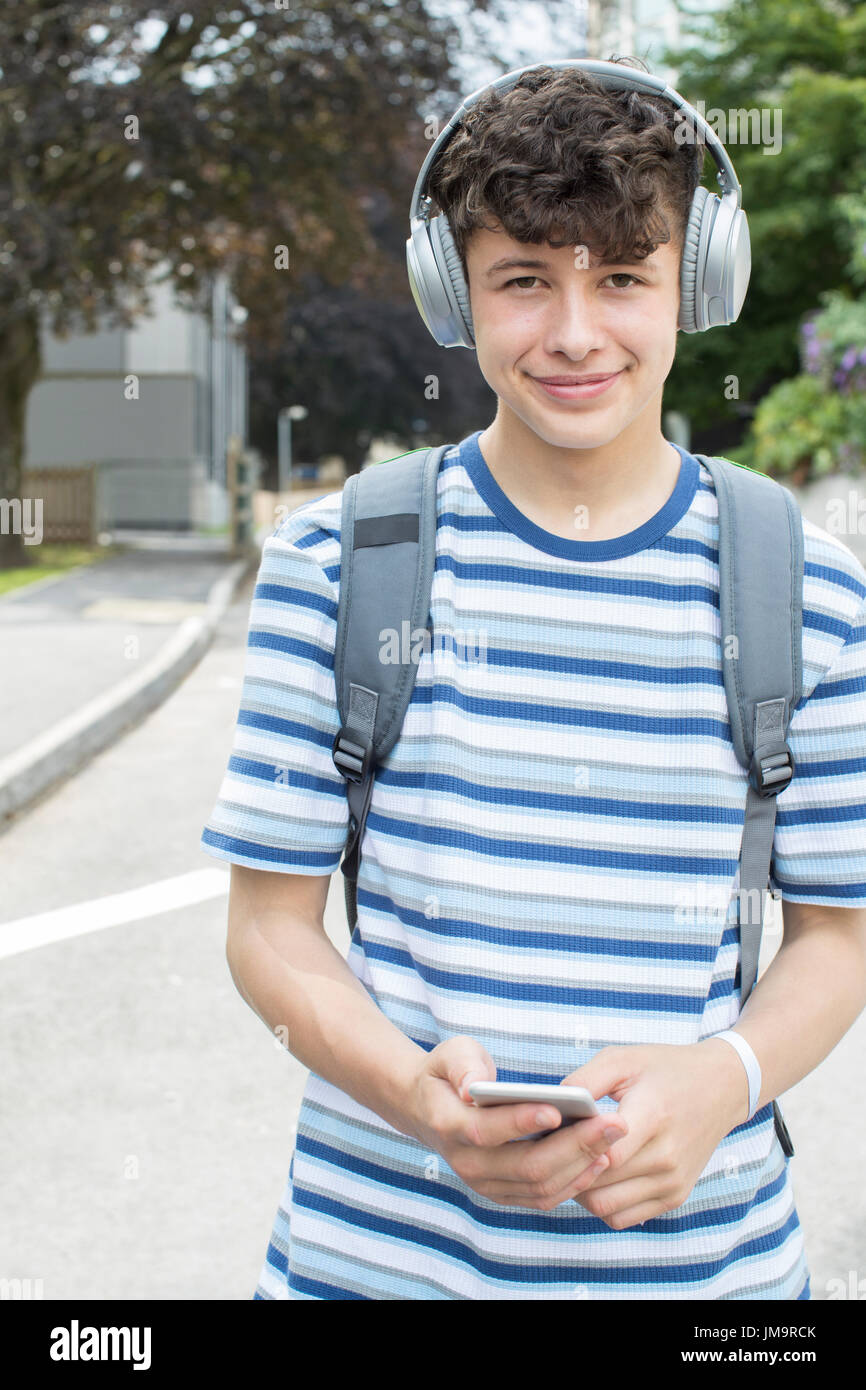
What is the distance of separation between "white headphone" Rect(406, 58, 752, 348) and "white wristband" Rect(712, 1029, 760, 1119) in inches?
31.0

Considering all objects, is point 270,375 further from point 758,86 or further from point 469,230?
point 469,230

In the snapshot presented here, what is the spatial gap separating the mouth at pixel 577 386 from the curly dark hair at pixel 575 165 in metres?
0.12

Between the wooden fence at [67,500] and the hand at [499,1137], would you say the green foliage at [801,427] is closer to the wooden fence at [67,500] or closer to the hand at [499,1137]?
the wooden fence at [67,500]

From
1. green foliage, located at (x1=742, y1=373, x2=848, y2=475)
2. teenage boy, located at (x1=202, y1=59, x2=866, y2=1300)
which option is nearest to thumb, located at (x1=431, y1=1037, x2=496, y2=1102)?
teenage boy, located at (x1=202, y1=59, x2=866, y2=1300)

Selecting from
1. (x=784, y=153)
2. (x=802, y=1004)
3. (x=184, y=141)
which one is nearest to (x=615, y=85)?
(x=802, y=1004)

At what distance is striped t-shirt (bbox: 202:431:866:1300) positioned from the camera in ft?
4.91

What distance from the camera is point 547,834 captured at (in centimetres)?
151

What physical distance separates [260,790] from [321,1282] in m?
0.55

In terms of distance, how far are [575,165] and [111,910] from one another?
4596 millimetres

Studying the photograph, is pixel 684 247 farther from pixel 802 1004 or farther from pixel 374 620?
pixel 802 1004

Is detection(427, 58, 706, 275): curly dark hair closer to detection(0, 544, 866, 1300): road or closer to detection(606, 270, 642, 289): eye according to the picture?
detection(606, 270, 642, 289): eye

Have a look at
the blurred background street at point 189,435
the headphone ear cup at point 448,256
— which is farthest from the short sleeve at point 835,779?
the blurred background street at point 189,435
